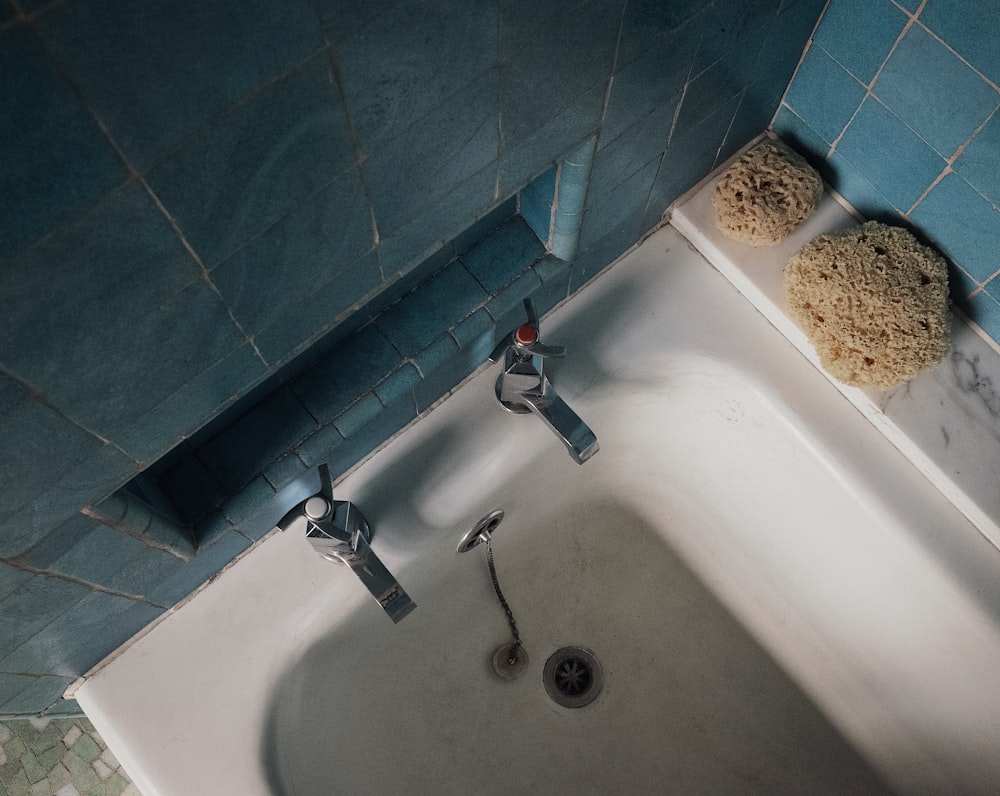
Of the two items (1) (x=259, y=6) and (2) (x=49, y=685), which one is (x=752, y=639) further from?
(1) (x=259, y=6)

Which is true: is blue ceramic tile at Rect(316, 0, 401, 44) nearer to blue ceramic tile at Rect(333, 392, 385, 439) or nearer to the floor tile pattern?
blue ceramic tile at Rect(333, 392, 385, 439)

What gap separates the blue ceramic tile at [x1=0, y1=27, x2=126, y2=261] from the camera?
1.29ft

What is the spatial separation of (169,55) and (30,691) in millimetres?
781

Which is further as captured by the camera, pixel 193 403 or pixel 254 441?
pixel 254 441

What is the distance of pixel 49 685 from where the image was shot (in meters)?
0.93

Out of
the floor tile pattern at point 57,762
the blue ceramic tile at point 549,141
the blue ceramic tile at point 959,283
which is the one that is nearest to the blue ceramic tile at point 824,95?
the blue ceramic tile at point 959,283

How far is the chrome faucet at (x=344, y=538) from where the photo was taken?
2.85 ft

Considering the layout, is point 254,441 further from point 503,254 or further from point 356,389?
point 503,254

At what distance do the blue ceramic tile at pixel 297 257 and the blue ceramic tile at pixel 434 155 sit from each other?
0.02 m

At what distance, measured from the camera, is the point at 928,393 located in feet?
3.57

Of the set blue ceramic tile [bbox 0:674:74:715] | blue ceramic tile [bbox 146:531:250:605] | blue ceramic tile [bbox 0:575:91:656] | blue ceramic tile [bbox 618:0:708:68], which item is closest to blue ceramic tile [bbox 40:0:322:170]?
blue ceramic tile [bbox 618:0:708:68]

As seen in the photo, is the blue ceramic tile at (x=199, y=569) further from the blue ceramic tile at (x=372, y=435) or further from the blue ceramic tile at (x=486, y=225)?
the blue ceramic tile at (x=486, y=225)

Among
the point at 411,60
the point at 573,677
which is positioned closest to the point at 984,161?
the point at 411,60

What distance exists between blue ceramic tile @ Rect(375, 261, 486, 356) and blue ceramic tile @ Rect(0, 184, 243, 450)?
0.29 m
